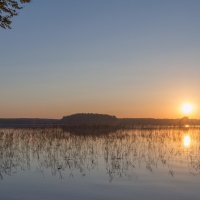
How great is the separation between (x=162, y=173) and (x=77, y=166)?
4202 millimetres

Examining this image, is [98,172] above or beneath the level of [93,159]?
beneath

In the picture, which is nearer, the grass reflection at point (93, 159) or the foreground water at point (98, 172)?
the foreground water at point (98, 172)

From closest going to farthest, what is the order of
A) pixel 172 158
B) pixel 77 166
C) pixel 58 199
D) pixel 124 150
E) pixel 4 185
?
pixel 58 199 < pixel 4 185 < pixel 77 166 < pixel 172 158 < pixel 124 150

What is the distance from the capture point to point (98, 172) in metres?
16.4

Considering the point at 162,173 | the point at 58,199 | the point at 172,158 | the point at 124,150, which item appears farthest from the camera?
the point at 124,150

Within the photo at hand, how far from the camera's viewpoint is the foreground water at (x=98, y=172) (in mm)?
12289

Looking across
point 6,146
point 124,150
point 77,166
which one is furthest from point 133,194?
point 6,146

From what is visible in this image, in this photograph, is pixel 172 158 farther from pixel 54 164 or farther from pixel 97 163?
pixel 54 164

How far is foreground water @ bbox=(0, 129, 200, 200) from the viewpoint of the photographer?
40.3 feet

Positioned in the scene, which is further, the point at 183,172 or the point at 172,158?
the point at 172,158

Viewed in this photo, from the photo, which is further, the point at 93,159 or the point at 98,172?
the point at 93,159

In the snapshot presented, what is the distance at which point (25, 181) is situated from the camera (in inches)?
576

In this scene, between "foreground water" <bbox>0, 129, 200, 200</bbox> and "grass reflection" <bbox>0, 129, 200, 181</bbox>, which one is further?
"grass reflection" <bbox>0, 129, 200, 181</bbox>

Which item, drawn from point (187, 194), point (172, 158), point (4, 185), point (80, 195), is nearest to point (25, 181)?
point (4, 185)
